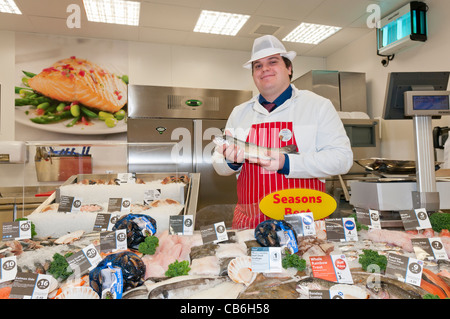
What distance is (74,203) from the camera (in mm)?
1783

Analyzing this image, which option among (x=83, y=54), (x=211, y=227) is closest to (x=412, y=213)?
(x=211, y=227)

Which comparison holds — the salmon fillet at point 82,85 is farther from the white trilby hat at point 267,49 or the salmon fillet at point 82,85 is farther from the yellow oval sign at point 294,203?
the yellow oval sign at point 294,203

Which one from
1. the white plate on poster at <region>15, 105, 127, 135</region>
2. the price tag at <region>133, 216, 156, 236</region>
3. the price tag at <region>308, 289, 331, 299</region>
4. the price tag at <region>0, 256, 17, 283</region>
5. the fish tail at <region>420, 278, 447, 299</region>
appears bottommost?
the fish tail at <region>420, 278, 447, 299</region>

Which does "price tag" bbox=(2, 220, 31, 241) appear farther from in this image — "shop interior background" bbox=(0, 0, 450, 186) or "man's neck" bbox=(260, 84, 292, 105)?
"shop interior background" bbox=(0, 0, 450, 186)

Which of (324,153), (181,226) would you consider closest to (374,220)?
(324,153)

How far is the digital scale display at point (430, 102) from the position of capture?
1918mm

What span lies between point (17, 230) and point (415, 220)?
1824 millimetres

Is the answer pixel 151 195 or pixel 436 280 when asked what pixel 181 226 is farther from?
pixel 436 280

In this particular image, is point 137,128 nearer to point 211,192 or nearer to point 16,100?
point 211,192

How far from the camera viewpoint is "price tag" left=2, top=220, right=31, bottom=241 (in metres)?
1.42

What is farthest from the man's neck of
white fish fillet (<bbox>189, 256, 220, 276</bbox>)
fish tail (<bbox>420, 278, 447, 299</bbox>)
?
fish tail (<bbox>420, 278, 447, 299</bbox>)

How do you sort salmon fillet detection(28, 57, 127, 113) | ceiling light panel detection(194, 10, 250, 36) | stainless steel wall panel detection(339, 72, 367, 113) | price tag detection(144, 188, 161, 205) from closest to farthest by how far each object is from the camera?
price tag detection(144, 188, 161, 205), ceiling light panel detection(194, 10, 250, 36), salmon fillet detection(28, 57, 127, 113), stainless steel wall panel detection(339, 72, 367, 113)

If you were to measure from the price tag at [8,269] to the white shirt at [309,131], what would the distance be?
1262mm

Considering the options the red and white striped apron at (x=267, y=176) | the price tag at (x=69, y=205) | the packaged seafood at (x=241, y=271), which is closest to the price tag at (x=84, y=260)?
the packaged seafood at (x=241, y=271)
